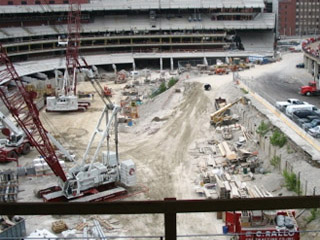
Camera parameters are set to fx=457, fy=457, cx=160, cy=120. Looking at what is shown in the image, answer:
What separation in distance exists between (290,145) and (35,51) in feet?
180

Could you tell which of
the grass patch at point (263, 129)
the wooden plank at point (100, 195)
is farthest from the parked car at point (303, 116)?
the wooden plank at point (100, 195)

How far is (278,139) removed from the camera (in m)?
26.6

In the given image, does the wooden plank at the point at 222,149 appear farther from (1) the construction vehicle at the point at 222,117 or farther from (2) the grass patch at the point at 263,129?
(1) the construction vehicle at the point at 222,117

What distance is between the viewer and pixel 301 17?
382 ft

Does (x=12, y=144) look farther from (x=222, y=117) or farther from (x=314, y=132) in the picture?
(x=314, y=132)

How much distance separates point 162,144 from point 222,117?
6067 millimetres

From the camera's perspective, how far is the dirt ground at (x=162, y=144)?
792 inches

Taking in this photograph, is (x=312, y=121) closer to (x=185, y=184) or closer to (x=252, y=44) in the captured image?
(x=185, y=184)

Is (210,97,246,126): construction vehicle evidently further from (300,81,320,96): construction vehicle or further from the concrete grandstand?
the concrete grandstand

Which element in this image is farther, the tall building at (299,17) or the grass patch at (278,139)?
the tall building at (299,17)

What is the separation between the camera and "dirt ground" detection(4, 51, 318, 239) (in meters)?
20.1

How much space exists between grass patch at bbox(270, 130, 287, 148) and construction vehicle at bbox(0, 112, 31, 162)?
16.9 m

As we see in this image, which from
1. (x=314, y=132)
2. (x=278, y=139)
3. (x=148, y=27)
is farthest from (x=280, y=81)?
(x=148, y=27)

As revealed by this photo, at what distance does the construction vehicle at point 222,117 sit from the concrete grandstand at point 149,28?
3535 centimetres
